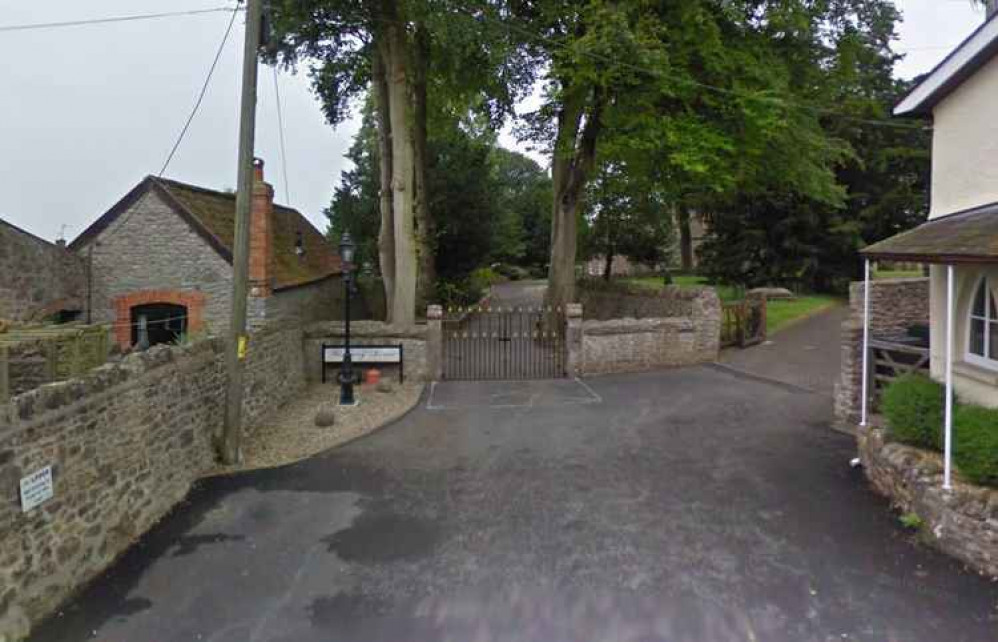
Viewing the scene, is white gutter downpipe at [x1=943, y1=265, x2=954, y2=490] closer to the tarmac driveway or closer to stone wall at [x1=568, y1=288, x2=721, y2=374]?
the tarmac driveway

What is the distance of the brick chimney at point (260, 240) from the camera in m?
13.3

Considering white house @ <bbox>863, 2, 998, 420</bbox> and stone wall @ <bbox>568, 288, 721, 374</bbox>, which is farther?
stone wall @ <bbox>568, 288, 721, 374</bbox>

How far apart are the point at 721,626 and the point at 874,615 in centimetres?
131

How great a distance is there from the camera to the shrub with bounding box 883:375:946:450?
6.75 m

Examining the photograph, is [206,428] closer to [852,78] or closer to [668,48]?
[668,48]

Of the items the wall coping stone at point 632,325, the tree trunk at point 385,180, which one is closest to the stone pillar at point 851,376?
the wall coping stone at point 632,325

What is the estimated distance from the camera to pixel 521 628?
4.71 meters

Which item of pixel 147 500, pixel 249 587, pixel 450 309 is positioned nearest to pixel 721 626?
pixel 249 587

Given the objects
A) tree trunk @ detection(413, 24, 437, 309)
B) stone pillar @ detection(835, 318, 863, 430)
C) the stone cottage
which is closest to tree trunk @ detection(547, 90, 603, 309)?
tree trunk @ detection(413, 24, 437, 309)

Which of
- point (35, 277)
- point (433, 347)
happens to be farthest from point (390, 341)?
point (35, 277)

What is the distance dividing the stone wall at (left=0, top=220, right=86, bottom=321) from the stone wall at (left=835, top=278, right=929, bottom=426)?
644 inches

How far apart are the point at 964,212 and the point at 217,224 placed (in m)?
15.1

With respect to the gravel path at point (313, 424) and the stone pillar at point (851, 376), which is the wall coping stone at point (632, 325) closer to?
the gravel path at point (313, 424)

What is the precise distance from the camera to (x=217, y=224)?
1473 cm
